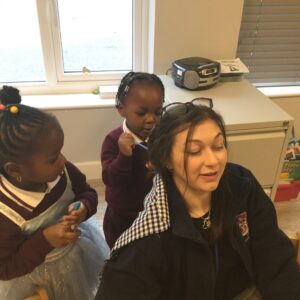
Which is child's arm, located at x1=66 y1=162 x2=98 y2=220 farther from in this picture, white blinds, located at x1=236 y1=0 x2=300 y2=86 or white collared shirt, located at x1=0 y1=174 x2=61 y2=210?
white blinds, located at x1=236 y1=0 x2=300 y2=86

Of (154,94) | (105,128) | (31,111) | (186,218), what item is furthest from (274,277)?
(105,128)

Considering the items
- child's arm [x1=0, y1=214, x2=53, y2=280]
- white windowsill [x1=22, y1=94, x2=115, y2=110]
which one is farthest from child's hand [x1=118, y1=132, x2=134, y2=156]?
white windowsill [x1=22, y1=94, x2=115, y2=110]

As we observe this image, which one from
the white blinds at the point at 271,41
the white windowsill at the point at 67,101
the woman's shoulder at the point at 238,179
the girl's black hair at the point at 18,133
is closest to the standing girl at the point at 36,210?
the girl's black hair at the point at 18,133

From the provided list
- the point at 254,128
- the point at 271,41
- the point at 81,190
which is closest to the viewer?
the point at 81,190

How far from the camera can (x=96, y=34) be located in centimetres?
202

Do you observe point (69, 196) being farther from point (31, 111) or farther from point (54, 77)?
point (54, 77)

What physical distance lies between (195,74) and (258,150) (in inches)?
17.6

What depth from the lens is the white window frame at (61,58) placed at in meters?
Result: 1.82

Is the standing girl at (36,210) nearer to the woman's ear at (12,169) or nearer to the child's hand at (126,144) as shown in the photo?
the woman's ear at (12,169)

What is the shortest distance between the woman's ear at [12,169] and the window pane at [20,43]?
126 cm

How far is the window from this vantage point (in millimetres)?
1855

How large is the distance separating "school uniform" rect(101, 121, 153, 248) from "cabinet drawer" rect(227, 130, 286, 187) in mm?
408

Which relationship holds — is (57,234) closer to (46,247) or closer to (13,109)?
(46,247)

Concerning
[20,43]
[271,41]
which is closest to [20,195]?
[20,43]
